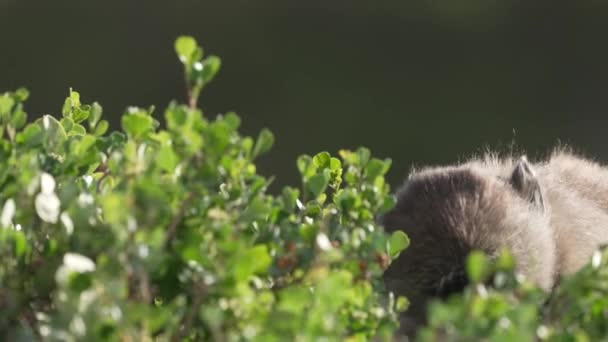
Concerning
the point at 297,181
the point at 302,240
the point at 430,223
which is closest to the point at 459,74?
the point at 297,181

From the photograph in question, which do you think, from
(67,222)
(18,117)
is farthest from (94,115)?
(67,222)

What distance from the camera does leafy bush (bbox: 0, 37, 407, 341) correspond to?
7.14 ft

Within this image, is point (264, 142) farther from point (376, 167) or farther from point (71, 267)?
point (71, 267)

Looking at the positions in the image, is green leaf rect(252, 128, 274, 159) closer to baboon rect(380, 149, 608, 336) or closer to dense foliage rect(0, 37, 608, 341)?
dense foliage rect(0, 37, 608, 341)

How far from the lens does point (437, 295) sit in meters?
3.75

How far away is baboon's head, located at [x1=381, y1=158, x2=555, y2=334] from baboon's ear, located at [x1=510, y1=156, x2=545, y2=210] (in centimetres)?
13

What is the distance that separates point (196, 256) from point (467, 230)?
5.09ft

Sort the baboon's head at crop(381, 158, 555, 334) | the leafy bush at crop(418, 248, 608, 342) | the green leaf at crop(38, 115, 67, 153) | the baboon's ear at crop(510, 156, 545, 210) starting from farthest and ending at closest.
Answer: the baboon's ear at crop(510, 156, 545, 210), the baboon's head at crop(381, 158, 555, 334), the green leaf at crop(38, 115, 67, 153), the leafy bush at crop(418, 248, 608, 342)

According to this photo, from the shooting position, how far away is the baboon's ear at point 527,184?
14.2 feet

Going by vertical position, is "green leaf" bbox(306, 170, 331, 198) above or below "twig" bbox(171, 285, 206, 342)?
above

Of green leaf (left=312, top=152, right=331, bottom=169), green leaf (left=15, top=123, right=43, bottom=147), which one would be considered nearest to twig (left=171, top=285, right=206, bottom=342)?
green leaf (left=15, top=123, right=43, bottom=147)

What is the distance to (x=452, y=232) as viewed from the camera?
3770 mm

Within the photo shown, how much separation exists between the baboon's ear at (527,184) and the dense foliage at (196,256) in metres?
1.45

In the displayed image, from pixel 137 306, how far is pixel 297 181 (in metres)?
8.58
